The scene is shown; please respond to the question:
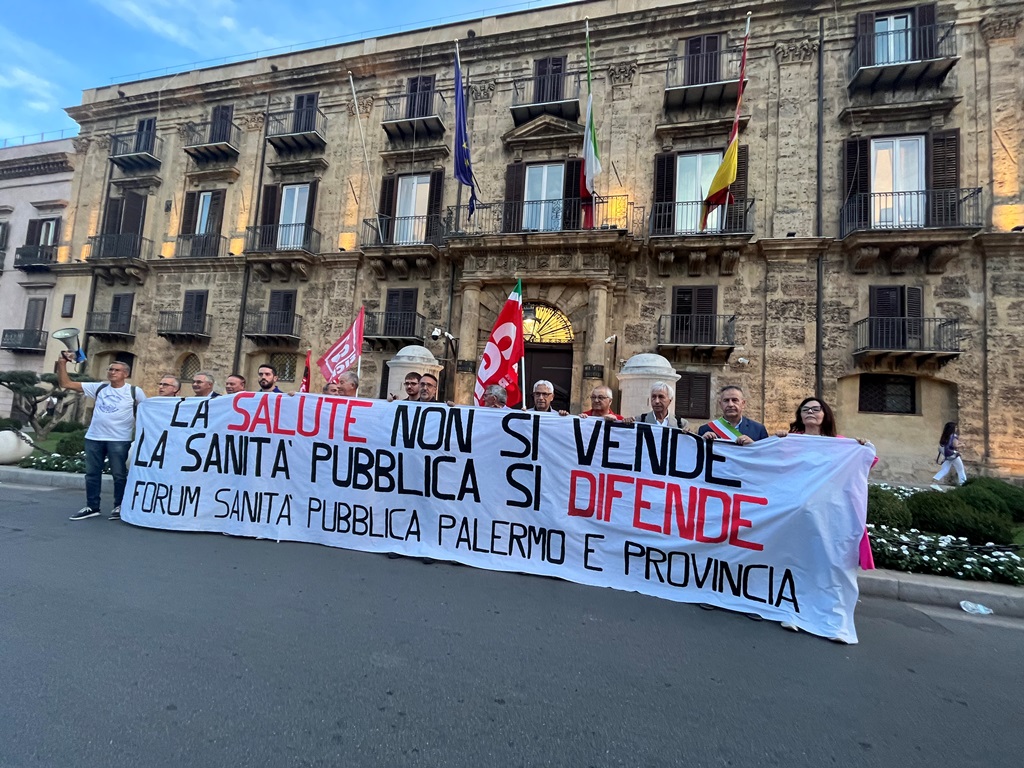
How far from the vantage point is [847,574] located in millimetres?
3842

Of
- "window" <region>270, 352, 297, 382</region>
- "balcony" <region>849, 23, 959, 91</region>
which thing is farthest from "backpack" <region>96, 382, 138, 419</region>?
"balcony" <region>849, 23, 959, 91</region>

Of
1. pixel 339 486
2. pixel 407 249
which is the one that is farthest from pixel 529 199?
pixel 339 486

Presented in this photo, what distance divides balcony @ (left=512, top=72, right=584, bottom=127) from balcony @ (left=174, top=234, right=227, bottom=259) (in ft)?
41.0

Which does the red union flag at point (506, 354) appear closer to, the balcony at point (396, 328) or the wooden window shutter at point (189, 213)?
the balcony at point (396, 328)

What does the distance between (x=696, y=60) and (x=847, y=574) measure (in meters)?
16.0

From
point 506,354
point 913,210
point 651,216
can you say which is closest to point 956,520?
point 506,354

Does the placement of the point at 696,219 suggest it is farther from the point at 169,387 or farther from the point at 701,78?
the point at 169,387

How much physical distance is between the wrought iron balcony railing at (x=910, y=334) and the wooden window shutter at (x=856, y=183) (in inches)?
107

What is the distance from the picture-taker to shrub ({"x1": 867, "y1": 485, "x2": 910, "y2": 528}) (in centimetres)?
615

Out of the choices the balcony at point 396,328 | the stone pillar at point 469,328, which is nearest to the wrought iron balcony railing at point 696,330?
the stone pillar at point 469,328

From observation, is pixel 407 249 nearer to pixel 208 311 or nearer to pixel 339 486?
pixel 208 311

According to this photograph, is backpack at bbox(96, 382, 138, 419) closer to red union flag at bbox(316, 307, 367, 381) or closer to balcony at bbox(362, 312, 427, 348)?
red union flag at bbox(316, 307, 367, 381)

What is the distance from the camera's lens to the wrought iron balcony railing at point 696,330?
46.2 feet

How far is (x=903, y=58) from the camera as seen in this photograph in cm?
1363
